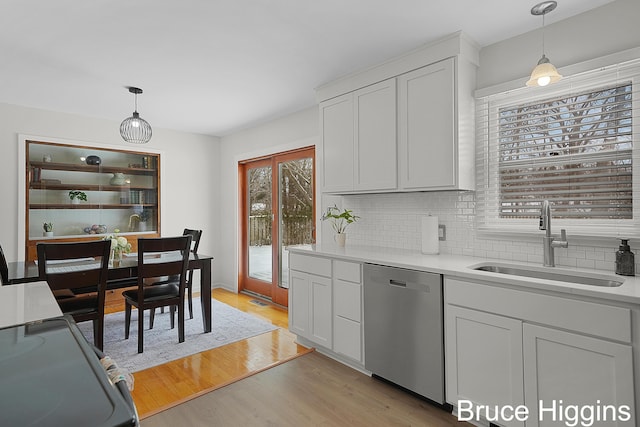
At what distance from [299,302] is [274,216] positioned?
1.81m

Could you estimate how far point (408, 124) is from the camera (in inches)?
105

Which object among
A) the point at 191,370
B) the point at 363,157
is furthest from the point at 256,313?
the point at 363,157

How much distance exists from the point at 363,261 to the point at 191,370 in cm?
162

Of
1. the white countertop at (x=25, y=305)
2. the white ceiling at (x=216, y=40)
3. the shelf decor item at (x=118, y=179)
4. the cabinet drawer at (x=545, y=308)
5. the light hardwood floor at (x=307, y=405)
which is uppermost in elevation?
the white ceiling at (x=216, y=40)

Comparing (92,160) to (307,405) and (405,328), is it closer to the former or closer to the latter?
(307,405)

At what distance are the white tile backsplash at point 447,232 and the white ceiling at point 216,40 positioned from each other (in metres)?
1.18

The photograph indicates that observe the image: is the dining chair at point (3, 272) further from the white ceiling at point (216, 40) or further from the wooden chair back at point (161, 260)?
the white ceiling at point (216, 40)

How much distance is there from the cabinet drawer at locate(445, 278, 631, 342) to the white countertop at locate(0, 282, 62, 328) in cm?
191

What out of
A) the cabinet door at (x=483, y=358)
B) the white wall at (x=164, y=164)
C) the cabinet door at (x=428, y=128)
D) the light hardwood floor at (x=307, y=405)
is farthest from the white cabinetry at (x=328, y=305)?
the white wall at (x=164, y=164)

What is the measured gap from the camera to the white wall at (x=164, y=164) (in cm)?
386

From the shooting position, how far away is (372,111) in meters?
2.92

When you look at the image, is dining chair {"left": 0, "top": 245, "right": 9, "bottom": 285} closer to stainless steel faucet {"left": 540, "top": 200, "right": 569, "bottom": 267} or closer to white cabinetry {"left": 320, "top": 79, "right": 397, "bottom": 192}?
white cabinetry {"left": 320, "top": 79, "right": 397, "bottom": 192}

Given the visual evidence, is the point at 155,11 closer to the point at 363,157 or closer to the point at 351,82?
the point at 351,82

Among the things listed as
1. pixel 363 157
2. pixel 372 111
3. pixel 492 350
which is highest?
pixel 372 111
